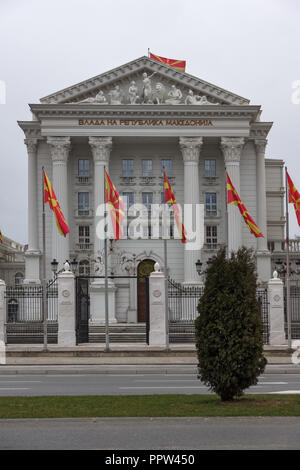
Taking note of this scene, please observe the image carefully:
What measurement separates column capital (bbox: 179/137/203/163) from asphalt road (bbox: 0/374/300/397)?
3120 centimetres

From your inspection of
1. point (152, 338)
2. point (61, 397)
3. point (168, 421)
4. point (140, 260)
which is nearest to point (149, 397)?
point (61, 397)

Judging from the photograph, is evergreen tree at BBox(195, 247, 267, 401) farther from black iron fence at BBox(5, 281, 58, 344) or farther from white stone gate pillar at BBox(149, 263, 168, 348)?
black iron fence at BBox(5, 281, 58, 344)

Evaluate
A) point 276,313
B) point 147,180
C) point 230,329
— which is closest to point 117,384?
point 230,329

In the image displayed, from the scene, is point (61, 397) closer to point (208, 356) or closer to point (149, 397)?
point (149, 397)

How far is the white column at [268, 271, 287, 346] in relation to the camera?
35.0 m

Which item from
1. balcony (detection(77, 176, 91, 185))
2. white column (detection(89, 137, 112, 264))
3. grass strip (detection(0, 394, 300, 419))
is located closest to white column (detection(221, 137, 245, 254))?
white column (detection(89, 137, 112, 264))

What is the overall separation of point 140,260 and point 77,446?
44684 mm

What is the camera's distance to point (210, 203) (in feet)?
184

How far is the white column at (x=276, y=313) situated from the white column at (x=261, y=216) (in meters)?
18.2

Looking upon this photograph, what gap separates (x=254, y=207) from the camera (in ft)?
182

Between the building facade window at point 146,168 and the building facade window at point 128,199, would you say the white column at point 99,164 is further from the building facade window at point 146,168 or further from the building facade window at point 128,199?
the building facade window at point 146,168

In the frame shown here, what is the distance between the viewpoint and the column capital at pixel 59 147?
5284 centimetres

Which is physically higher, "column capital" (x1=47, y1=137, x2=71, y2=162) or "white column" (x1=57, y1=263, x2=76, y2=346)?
"column capital" (x1=47, y1=137, x2=71, y2=162)

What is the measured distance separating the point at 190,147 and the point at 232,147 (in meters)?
3.07
